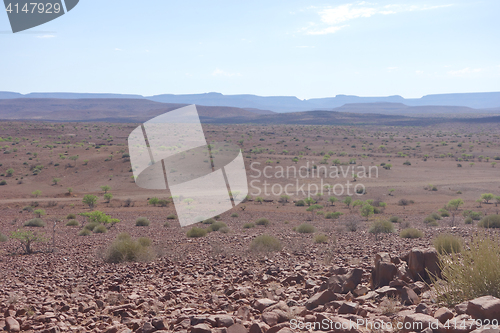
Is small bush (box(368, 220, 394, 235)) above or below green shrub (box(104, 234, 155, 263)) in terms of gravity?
below

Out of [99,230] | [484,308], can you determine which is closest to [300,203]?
[99,230]

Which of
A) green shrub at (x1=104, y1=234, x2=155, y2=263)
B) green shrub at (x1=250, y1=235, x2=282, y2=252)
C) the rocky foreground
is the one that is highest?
the rocky foreground

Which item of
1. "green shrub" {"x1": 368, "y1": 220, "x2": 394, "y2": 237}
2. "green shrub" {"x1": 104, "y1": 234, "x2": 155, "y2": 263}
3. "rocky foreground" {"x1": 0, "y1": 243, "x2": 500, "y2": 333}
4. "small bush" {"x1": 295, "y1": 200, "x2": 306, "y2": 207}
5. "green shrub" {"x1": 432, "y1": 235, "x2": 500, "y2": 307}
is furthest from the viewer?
"small bush" {"x1": 295, "y1": 200, "x2": 306, "y2": 207}

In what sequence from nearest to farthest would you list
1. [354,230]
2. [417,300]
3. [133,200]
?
[417,300]
[354,230]
[133,200]

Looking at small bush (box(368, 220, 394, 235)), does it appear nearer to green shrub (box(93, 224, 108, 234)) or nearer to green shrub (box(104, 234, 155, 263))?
green shrub (box(104, 234, 155, 263))

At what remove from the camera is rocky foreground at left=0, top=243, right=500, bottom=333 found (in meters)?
4.29

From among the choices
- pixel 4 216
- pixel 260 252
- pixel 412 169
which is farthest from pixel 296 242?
pixel 412 169

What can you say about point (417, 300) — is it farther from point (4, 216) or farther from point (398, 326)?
point (4, 216)

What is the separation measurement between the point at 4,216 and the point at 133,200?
11.8 metres

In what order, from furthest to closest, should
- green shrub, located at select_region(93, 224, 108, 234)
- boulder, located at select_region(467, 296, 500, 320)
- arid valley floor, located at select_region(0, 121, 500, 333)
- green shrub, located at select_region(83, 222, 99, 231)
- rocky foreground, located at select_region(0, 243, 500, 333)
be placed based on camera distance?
green shrub, located at select_region(83, 222, 99, 231)
green shrub, located at select_region(93, 224, 108, 234)
arid valley floor, located at select_region(0, 121, 500, 333)
rocky foreground, located at select_region(0, 243, 500, 333)
boulder, located at select_region(467, 296, 500, 320)

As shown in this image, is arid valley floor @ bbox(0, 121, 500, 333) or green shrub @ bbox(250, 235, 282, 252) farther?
green shrub @ bbox(250, 235, 282, 252)

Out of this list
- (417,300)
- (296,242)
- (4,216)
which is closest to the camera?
(417,300)

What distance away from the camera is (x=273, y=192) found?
127ft

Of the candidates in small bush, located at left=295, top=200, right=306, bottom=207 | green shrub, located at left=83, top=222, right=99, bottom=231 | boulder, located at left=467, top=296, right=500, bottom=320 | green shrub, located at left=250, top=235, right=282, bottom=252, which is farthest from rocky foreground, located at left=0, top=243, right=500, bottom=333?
small bush, located at left=295, top=200, right=306, bottom=207
